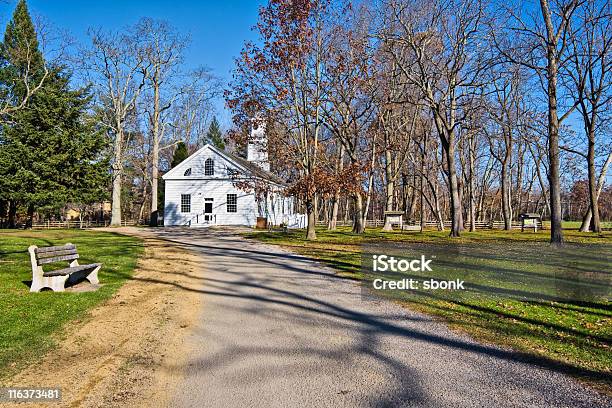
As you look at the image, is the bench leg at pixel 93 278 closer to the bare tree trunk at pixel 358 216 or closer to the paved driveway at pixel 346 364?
the paved driveway at pixel 346 364

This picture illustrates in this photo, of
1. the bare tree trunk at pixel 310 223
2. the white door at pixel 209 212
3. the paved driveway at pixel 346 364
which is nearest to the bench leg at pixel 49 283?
the paved driveway at pixel 346 364

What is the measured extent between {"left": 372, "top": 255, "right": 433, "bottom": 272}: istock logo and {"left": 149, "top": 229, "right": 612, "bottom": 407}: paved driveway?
334 cm

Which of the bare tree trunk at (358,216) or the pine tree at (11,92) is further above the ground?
the pine tree at (11,92)

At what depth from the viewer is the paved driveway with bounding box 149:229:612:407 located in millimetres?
3682

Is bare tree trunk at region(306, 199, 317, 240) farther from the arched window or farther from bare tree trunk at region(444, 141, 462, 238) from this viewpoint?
the arched window

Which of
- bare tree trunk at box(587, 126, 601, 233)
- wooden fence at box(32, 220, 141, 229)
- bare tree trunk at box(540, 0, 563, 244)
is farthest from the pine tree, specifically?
bare tree trunk at box(587, 126, 601, 233)

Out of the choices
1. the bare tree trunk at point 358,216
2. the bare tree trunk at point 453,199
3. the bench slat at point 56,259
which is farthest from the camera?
the bare tree trunk at point 358,216

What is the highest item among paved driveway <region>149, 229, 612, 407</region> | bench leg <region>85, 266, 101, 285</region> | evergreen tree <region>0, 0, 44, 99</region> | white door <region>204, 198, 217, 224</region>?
evergreen tree <region>0, 0, 44, 99</region>

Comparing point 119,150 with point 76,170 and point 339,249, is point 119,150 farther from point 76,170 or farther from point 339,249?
point 339,249

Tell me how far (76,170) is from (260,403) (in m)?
34.3

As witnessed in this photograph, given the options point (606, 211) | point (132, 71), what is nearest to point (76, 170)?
point (132, 71)

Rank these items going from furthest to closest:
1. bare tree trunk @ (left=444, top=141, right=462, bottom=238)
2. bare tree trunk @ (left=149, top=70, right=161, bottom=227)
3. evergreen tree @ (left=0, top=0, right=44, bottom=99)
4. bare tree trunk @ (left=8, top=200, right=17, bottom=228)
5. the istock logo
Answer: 1. bare tree trunk @ (left=149, top=70, right=161, bottom=227)
2. bare tree trunk @ (left=8, top=200, right=17, bottom=228)
3. evergreen tree @ (left=0, top=0, right=44, bottom=99)
4. bare tree trunk @ (left=444, top=141, right=462, bottom=238)
5. the istock logo

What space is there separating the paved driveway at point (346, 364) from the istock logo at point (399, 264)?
3.34 metres

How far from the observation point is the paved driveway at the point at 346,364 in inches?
145
